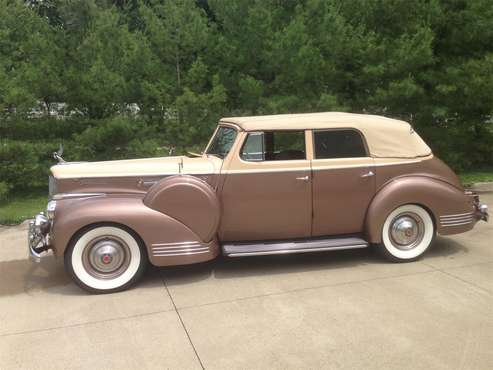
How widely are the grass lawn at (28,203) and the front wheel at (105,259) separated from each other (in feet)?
11.4

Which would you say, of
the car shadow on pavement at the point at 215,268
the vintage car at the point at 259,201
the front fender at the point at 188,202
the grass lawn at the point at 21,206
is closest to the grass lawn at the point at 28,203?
the grass lawn at the point at 21,206

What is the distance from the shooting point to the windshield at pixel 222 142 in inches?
210

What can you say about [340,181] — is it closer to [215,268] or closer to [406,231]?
[406,231]

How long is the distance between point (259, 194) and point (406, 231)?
68.4 inches

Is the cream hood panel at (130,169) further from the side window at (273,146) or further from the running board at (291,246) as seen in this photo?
the running board at (291,246)

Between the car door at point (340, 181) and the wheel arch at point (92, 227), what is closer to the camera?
the wheel arch at point (92, 227)

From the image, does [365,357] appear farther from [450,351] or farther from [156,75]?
[156,75]

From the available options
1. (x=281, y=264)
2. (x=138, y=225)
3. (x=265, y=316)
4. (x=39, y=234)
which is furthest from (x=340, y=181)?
(x=39, y=234)

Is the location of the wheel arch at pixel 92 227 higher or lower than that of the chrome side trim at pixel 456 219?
higher

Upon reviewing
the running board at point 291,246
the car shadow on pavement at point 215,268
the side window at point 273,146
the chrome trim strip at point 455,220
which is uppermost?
the side window at point 273,146

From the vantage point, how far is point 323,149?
5.29m

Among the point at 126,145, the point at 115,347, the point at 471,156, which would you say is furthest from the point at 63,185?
the point at 471,156

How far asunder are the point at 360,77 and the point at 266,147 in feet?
17.8

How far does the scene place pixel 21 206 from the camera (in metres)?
8.59
